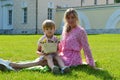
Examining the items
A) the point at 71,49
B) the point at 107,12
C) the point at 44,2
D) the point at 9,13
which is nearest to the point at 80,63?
the point at 71,49

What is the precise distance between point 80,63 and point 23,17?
34.6m

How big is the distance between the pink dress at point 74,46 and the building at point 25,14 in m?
32.5

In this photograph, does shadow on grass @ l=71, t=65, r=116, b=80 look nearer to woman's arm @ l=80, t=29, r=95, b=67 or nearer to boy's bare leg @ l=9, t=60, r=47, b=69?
woman's arm @ l=80, t=29, r=95, b=67

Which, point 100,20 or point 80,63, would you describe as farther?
point 100,20

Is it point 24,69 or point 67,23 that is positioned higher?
A: point 67,23

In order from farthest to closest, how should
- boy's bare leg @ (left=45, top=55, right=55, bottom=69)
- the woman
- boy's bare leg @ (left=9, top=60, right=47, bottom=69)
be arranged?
the woman < boy's bare leg @ (left=9, top=60, right=47, bottom=69) < boy's bare leg @ (left=45, top=55, right=55, bottom=69)

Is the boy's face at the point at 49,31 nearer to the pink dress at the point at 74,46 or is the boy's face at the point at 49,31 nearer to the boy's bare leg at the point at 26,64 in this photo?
the pink dress at the point at 74,46

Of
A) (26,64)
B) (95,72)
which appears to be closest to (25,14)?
(26,64)

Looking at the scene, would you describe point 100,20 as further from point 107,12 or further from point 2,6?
point 2,6

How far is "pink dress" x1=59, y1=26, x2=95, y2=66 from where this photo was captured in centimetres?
791

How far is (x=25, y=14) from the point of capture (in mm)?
42312

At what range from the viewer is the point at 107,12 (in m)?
38.1

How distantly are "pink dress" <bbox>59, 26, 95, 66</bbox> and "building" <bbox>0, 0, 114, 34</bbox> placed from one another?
32536 mm

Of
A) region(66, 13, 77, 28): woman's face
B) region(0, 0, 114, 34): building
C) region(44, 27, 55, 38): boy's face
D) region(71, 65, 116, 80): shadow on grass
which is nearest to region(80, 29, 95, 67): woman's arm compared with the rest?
region(71, 65, 116, 80): shadow on grass
